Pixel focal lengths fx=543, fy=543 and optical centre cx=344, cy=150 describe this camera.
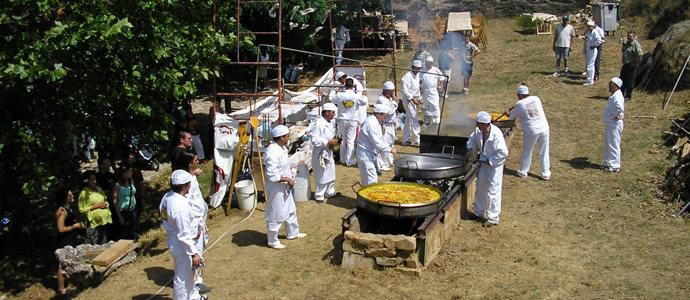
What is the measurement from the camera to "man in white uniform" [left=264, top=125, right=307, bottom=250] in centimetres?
743

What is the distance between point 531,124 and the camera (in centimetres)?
1026

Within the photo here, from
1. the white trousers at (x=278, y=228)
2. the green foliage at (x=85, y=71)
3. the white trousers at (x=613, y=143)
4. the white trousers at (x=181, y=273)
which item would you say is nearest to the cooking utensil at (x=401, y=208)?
the white trousers at (x=278, y=228)

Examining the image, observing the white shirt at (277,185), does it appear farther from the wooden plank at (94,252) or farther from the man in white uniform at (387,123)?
the man in white uniform at (387,123)

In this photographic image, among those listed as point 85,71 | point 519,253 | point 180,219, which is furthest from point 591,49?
point 180,219

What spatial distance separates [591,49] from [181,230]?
46.5ft

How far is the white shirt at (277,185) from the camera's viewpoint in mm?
7426

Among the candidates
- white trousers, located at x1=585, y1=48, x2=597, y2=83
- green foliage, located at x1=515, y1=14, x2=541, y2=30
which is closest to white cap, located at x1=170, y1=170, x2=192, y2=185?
white trousers, located at x1=585, y1=48, x2=597, y2=83

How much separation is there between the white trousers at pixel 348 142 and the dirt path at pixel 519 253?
272 millimetres

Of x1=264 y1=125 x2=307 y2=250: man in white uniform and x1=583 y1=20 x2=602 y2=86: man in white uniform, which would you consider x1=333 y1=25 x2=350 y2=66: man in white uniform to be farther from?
x1=264 y1=125 x2=307 y2=250: man in white uniform

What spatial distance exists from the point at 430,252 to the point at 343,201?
2968 mm

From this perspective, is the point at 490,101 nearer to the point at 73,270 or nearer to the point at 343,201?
the point at 343,201

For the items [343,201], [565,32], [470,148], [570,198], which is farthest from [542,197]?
[565,32]

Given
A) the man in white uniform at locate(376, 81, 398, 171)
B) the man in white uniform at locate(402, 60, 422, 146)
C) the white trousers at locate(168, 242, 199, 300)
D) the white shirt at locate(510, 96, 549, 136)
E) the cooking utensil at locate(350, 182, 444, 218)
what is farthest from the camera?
the man in white uniform at locate(402, 60, 422, 146)

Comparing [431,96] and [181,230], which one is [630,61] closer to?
[431,96]
